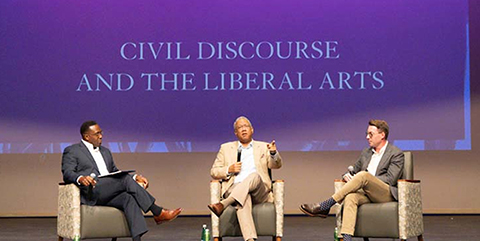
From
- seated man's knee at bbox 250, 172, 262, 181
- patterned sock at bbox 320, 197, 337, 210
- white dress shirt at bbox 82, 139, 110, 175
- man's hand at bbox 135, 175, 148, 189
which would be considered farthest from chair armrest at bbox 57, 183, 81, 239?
patterned sock at bbox 320, 197, 337, 210

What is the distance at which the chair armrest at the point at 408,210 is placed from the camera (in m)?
5.13

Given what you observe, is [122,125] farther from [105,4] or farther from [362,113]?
[362,113]

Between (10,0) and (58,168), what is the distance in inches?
75.4

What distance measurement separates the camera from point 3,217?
8312mm

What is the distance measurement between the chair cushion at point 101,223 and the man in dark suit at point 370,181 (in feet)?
4.24

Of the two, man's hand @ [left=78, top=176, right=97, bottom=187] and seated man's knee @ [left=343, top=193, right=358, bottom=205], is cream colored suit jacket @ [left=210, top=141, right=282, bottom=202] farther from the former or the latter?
man's hand @ [left=78, top=176, right=97, bottom=187]

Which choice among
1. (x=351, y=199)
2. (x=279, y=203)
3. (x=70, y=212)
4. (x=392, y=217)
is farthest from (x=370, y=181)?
(x=70, y=212)

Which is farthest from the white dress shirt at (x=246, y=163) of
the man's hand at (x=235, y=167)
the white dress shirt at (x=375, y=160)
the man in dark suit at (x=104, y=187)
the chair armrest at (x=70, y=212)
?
the chair armrest at (x=70, y=212)

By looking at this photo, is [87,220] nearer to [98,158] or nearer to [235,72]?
[98,158]

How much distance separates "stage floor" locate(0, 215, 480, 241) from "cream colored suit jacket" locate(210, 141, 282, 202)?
735 millimetres

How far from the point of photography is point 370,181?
5230 mm

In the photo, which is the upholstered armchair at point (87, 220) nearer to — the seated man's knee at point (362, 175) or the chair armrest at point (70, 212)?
the chair armrest at point (70, 212)

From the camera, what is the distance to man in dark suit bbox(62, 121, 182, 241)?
17.0 feet

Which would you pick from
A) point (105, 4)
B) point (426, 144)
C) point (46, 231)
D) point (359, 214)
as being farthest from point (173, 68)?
point (359, 214)
